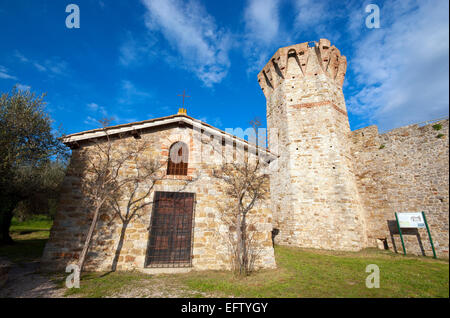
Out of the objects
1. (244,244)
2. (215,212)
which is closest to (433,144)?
(244,244)

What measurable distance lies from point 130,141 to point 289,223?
415 inches

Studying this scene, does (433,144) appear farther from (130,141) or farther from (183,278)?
(130,141)

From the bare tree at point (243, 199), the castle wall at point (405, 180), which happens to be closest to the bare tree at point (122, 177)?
the bare tree at point (243, 199)

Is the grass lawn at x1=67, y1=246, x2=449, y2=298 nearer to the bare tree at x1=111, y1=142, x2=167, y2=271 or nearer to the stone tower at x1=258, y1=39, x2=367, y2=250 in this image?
the bare tree at x1=111, y1=142, x2=167, y2=271

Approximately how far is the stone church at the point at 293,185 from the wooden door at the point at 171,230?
4cm

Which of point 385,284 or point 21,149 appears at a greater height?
point 21,149

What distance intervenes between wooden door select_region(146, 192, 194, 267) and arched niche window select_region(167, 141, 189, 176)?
3.03 ft

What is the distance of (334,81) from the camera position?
47.8ft

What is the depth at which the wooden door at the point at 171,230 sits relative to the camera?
684 centimetres

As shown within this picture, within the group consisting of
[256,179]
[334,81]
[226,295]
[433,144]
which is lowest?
[226,295]

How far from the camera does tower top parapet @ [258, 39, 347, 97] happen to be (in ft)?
45.9

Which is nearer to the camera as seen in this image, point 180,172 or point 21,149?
point 180,172

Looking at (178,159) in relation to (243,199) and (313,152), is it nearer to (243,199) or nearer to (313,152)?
(243,199)

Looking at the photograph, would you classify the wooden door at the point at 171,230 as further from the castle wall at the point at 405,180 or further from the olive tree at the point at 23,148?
the castle wall at the point at 405,180
